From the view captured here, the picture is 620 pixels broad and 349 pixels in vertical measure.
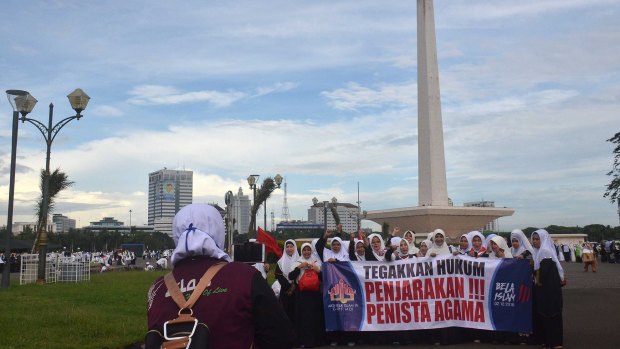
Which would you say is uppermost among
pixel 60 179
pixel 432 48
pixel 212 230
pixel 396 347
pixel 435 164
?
pixel 432 48

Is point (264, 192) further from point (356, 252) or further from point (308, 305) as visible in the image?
point (308, 305)

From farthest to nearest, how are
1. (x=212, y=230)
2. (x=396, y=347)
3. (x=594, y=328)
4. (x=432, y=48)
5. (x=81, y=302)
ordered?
(x=432, y=48), (x=81, y=302), (x=594, y=328), (x=396, y=347), (x=212, y=230)

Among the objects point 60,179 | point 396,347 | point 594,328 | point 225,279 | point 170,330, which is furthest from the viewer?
point 60,179

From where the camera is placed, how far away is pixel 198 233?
2.78m

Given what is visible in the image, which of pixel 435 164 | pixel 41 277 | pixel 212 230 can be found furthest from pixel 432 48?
pixel 212 230

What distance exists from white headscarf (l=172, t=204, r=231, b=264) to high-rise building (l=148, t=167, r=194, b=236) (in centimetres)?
16725

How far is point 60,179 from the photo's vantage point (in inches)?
998

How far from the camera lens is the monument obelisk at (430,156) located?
42.9 meters

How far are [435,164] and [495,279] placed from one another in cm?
3558

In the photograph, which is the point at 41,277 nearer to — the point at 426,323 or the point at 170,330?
the point at 426,323

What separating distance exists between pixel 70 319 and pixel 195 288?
788cm

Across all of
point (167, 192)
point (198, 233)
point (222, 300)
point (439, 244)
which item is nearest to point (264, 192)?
point (439, 244)

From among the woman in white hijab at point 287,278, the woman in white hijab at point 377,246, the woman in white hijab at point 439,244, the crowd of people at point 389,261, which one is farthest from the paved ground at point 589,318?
the woman in white hijab at point 439,244

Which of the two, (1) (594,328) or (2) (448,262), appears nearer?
(2) (448,262)
